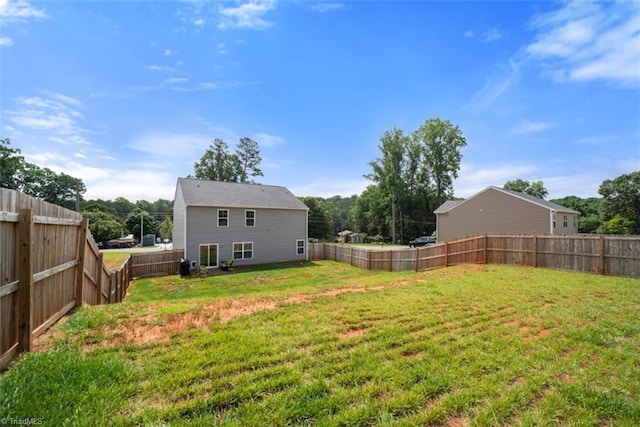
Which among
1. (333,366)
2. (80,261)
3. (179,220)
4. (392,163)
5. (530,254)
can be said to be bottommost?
(333,366)

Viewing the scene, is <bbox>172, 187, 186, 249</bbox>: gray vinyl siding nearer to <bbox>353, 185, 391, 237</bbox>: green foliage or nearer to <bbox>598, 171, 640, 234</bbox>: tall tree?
<bbox>353, 185, 391, 237</bbox>: green foliage

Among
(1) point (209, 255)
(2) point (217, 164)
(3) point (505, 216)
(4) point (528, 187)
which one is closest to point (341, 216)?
(4) point (528, 187)

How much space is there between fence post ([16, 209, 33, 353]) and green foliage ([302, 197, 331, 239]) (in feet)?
162

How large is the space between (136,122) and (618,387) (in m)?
16.9

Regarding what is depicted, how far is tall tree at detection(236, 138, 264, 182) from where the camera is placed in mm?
38312

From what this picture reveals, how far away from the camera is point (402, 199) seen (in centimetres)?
4372

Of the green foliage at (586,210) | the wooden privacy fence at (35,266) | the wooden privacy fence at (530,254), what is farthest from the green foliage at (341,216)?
the wooden privacy fence at (35,266)

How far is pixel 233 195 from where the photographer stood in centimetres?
2031

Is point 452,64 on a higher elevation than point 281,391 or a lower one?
higher

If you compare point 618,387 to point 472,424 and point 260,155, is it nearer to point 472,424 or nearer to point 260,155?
point 472,424

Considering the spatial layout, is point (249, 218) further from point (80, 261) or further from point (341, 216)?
point (341, 216)

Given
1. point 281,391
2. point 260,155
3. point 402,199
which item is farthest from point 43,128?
point 402,199

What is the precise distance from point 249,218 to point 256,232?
1166 millimetres

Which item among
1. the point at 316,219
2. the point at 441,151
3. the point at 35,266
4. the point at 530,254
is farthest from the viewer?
the point at 316,219
